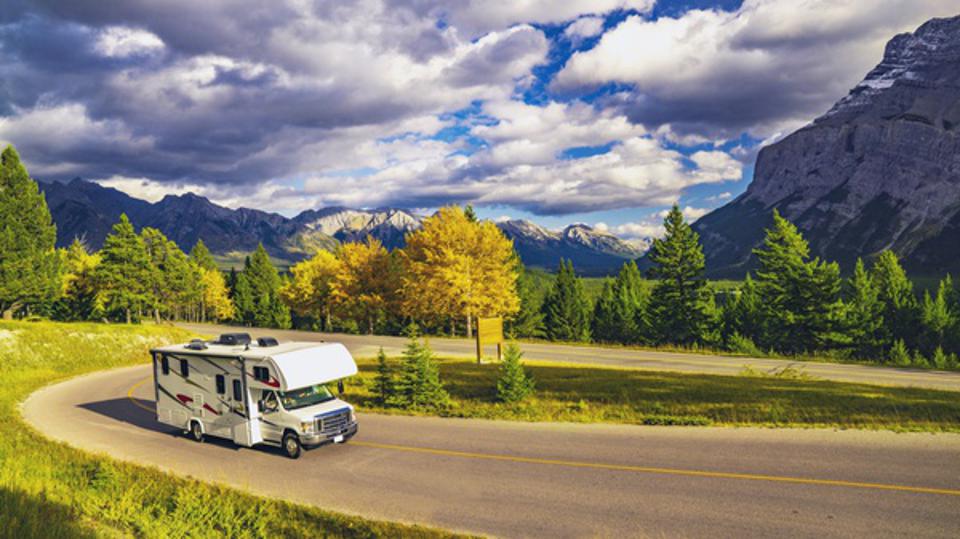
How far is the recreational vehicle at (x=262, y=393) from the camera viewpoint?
14258mm

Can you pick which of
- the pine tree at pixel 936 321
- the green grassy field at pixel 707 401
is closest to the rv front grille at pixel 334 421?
the green grassy field at pixel 707 401

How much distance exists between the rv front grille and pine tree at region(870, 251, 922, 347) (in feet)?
171

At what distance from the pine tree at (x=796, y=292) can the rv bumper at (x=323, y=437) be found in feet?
124

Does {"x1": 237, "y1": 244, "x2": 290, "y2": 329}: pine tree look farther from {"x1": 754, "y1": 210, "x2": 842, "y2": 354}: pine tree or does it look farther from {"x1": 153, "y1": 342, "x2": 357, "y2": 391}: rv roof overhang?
{"x1": 153, "y1": 342, "x2": 357, "y2": 391}: rv roof overhang

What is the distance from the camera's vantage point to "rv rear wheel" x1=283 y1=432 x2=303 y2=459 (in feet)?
46.2

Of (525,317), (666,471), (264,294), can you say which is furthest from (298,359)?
(264,294)

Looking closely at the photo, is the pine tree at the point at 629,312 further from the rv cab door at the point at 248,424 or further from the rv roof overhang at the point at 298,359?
the rv cab door at the point at 248,424

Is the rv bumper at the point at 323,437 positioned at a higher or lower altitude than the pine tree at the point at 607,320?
higher

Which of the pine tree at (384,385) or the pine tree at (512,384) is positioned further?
the pine tree at (384,385)

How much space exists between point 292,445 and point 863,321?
161 feet

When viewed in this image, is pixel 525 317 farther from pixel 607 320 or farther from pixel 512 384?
pixel 512 384

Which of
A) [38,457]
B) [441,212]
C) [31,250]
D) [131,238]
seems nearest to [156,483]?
[38,457]

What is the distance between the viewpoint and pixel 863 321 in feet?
145

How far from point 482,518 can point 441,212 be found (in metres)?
35.1
